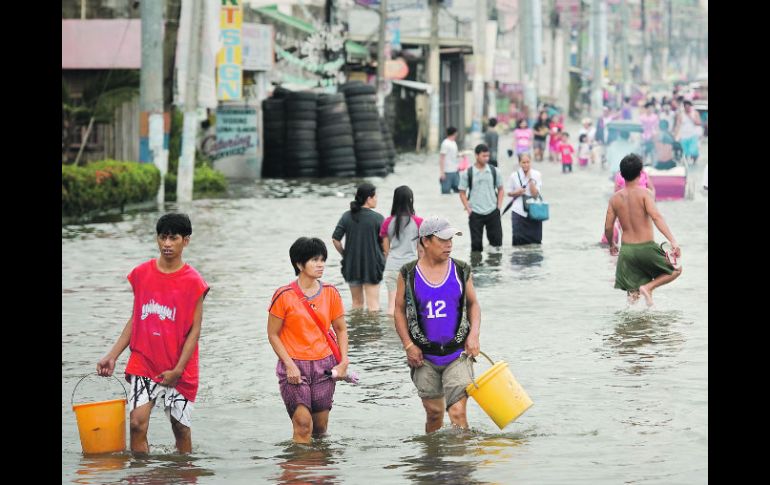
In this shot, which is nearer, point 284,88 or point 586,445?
point 586,445

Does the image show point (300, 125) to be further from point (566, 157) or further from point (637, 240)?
point (637, 240)

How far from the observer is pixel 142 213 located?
27578 mm

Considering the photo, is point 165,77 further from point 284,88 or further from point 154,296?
point 154,296

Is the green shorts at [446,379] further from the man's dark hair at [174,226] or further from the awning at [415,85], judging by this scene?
the awning at [415,85]

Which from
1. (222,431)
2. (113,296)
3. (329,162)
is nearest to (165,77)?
(329,162)

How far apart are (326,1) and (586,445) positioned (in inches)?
1586

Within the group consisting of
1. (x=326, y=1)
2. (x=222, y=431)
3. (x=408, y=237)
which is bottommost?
(x=222, y=431)

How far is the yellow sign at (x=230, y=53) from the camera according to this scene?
1299 inches

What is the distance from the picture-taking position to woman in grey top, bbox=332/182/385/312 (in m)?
14.3

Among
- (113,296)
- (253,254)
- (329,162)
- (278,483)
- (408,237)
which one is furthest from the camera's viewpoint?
(329,162)

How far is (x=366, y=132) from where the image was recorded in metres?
39.2

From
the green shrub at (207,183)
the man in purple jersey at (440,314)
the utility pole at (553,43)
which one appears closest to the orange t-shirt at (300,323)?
the man in purple jersey at (440,314)

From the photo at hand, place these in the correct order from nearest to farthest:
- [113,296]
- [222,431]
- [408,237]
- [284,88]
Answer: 1. [222,431]
2. [408,237]
3. [113,296]
4. [284,88]

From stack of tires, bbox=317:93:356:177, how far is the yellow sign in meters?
5.06
